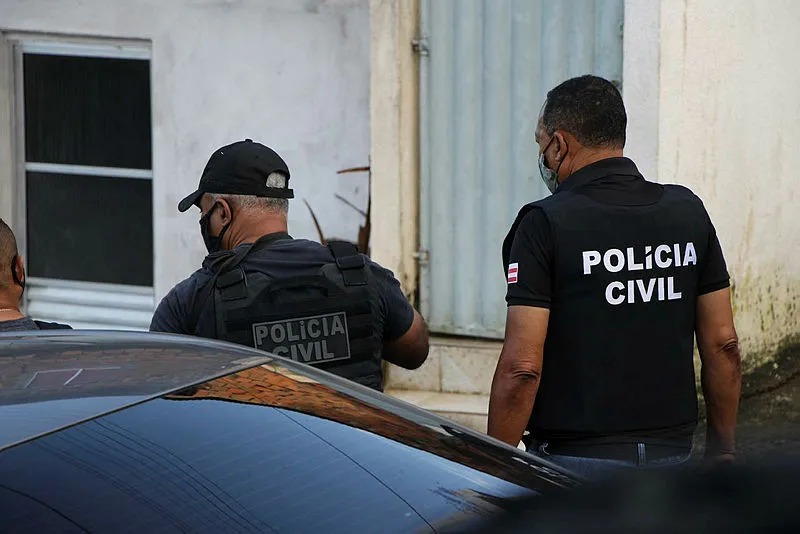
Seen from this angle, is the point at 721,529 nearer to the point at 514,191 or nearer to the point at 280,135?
the point at 514,191

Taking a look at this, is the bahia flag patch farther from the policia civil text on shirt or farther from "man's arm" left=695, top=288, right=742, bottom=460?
"man's arm" left=695, top=288, right=742, bottom=460

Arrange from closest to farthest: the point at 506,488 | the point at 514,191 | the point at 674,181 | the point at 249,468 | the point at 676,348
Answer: the point at 249,468 → the point at 506,488 → the point at 676,348 → the point at 674,181 → the point at 514,191

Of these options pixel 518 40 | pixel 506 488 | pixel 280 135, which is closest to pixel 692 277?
pixel 506 488

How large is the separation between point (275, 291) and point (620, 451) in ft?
3.22

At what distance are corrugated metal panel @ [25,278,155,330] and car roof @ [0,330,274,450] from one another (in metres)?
4.90

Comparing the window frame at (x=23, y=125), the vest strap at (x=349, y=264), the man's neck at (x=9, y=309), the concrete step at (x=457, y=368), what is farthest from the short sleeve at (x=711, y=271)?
the window frame at (x=23, y=125)

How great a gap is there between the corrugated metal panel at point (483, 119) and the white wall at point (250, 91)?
467 millimetres

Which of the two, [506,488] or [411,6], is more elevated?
[411,6]

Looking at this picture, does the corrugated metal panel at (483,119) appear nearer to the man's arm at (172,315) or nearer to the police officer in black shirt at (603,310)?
the police officer in black shirt at (603,310)

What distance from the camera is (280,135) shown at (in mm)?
7012

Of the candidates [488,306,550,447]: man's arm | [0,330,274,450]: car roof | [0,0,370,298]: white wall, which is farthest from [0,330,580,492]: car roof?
[0,0,370,298]: white wall

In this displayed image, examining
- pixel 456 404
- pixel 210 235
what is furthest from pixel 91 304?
pixel 210 235

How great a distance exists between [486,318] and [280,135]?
1.49m

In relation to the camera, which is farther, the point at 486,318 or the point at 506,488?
the point at 486,318
